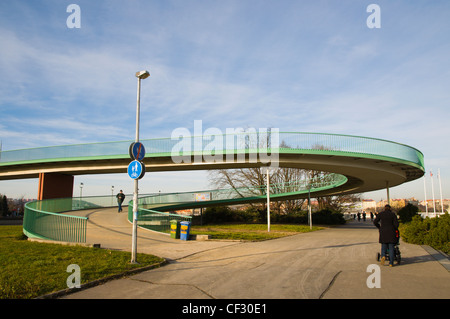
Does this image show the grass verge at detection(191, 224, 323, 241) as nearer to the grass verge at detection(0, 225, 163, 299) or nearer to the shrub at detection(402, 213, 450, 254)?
the shrub at detection(402, 213, 450, 254)

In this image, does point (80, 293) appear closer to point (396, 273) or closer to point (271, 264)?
point (271, 264)

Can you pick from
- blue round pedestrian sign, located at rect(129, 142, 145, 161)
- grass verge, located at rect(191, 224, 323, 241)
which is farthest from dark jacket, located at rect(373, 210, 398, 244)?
grass verge, located at rect(191, 224, 323, 241)

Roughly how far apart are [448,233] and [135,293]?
12.6 meters

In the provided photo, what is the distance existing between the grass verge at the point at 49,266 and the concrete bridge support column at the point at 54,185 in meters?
21.5

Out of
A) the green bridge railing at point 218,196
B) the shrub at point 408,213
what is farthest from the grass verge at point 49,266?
the shrub at point 408,213

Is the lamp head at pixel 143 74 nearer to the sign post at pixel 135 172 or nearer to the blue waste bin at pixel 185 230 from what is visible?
the sign post at pixel 135 172

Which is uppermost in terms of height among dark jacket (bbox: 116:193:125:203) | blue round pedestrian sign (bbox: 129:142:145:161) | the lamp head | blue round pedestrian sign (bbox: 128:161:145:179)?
the lamp head

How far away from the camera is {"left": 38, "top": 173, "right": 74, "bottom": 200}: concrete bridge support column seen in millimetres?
30438

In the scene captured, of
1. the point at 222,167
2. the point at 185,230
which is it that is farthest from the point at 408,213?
the point at 185,230

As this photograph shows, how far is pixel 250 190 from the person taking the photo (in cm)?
3447

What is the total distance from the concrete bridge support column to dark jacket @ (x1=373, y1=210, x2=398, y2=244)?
30017 millimetres

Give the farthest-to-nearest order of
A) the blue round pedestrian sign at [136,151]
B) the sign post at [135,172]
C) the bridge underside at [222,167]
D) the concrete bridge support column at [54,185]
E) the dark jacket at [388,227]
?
1. the concrete bridge support column at [54,185]
2. the bridge underside at [222,167]
3. the blue round pedestrian sign at [136,151]
4. the sign post at [135,172]
5. the dark jacket at [388,227]

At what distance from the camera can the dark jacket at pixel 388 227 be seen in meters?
8.47
